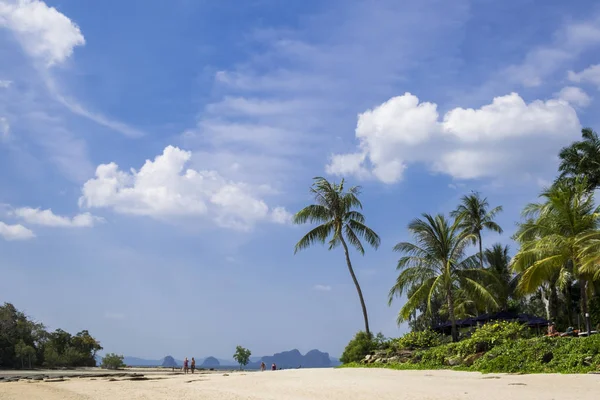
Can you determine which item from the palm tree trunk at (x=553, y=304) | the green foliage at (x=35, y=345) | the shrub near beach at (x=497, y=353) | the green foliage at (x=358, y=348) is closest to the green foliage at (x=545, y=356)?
the shrub near beach at (x=497, y=353)

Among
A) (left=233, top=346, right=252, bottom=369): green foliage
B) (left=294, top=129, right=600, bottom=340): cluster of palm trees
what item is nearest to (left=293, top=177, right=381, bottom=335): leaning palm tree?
(left=294, top=129, right=600, bottom=340): cluster of palm trees

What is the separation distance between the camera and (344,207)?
112ft

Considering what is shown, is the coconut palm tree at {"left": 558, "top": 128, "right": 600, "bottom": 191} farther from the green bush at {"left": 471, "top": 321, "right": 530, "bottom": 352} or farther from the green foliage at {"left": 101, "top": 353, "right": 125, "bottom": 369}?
the green foliage at {"left": 101, "top": 353, "right": 125, "bottom": 369}

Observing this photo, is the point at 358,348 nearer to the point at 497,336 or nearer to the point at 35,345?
the point at 497,336

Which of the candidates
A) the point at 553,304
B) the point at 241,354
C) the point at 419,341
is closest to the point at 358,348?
the point at 419,341

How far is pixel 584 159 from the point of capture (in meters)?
36.1

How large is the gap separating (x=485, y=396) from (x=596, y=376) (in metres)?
4.49

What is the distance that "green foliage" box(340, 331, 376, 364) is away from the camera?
95.8 ft

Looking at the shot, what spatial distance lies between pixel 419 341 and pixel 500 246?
62.7 feet

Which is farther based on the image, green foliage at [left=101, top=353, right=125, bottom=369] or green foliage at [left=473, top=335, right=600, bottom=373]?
green foliage at [left=101, top=353, right=125, bottom=369]

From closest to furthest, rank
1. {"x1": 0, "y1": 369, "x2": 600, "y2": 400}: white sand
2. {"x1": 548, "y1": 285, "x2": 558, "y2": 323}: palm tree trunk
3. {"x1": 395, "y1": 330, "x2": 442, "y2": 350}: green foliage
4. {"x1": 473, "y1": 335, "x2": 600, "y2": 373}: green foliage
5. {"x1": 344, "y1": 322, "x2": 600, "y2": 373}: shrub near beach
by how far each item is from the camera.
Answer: {"x1": 0, "y1": 369, "x2": 600, "y2": 400}: white sand, {"x1": 473, "y1": 335, "x2": 600, "y2": 373}: green foliage, {"x1": 344, "y1": 322, "x2": 600, "y2": 373}: shrub near beach, {"x1": 395, "y1": 330, "x2": 442, "y2": 350}: green foliage, {"x1": 548, "y1": 285, "x2": 558, "y2": 323}: palm tree trunk

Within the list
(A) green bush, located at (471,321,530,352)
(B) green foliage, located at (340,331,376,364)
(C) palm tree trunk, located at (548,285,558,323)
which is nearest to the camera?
(A) green bush, located at (471,321,530,352)

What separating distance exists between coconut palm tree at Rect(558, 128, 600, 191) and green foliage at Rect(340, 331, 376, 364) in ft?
59.9

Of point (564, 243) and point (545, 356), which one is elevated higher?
point (564, 243)
